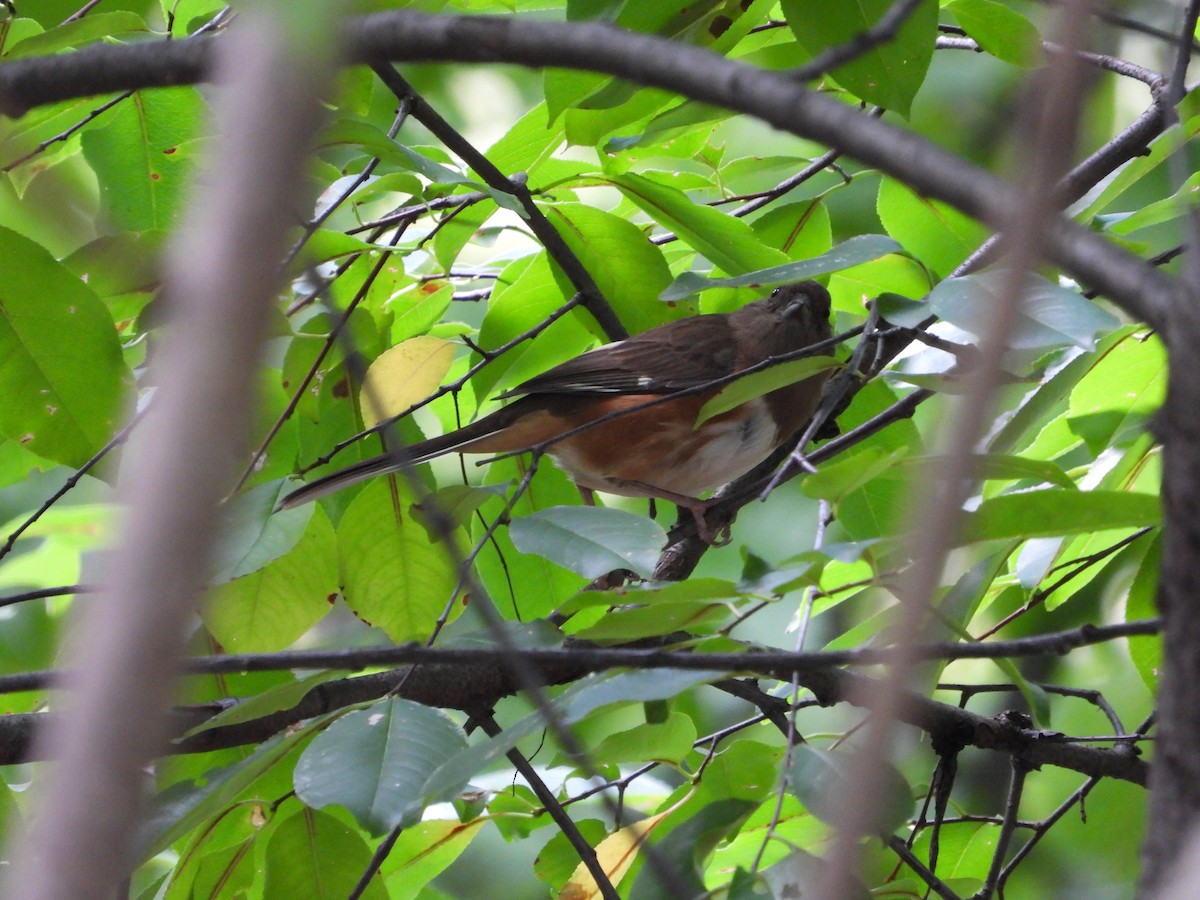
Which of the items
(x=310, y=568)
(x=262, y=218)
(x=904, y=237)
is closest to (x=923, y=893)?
(x=310, y=568)

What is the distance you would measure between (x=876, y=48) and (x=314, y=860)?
1.52 meters

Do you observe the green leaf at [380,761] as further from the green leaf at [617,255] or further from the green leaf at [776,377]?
the green leaf at [617,255]

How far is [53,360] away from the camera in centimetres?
186

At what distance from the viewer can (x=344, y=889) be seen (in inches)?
70.4

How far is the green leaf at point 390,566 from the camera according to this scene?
2.08 meters

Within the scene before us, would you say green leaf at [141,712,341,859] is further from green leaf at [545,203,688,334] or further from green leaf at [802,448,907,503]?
green leaf at [545,203,688,334]

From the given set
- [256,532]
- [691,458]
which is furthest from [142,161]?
[691,458]

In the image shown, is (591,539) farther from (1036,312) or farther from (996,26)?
(996,26)

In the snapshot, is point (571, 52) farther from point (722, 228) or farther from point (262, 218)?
point (722, 228)

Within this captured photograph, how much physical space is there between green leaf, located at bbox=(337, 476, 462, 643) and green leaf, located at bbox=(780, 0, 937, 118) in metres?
1.04

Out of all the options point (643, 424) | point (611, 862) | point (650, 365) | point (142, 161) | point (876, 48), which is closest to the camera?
point (876, 48)

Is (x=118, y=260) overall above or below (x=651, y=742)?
above

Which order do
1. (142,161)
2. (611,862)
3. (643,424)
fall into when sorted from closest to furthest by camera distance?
(611,862)
(142,161)
(643,424)

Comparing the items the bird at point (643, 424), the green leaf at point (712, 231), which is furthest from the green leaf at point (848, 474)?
the bird at point (643, 424)
